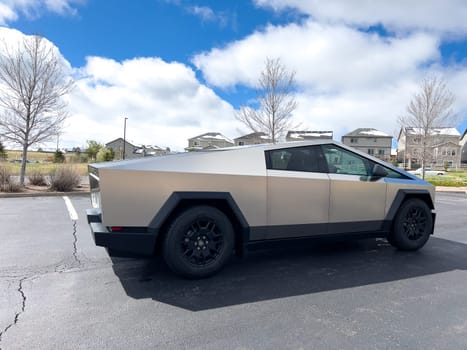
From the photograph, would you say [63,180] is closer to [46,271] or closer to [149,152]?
[149,152]

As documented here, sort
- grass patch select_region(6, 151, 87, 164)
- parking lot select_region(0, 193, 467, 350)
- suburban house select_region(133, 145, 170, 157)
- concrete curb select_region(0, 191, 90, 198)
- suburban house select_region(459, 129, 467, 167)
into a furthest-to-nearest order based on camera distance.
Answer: suburban house select_region(459, 129, 467, 167)
grass patch select_region(6, 151, 87, 164)
concrete curb select_region(0, 191, 90, 198)
suburban house select_region(133, 145, 170, 157)
parking lot select_region(0, 193, 467, 350)

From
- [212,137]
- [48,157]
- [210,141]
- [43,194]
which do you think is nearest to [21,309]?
[43,194]

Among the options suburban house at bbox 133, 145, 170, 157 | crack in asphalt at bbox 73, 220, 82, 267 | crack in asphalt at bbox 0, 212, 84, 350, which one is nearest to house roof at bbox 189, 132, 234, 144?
suburban house at bbox 133, 145, 170, 157

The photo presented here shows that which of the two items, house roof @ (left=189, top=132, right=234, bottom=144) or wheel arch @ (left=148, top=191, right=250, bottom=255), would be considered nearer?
wheel arch @ (left=148, top=191, right=250, bottom=255)

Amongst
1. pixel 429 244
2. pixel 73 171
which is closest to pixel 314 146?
pixel 429 244

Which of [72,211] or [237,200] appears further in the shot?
[72,211]

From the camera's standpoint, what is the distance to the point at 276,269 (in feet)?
11.8

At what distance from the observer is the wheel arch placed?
295 centimetres

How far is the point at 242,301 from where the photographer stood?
274cm

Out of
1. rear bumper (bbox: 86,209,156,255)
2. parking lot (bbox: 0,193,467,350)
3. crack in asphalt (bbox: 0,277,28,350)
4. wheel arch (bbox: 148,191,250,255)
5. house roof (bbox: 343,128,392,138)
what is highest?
house roof (bbox: 343,128,392,138)

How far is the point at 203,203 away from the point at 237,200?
1.28 feet

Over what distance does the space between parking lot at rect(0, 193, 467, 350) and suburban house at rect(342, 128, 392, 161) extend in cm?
5927

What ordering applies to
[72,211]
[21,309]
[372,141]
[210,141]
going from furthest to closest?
[210,141]
[372,141]
[72,211]
[21,309]

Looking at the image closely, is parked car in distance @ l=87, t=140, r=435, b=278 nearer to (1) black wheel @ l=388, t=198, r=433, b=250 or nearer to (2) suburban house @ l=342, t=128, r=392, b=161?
(1) black wheel @ l=388, t=198, r=433, b=250
